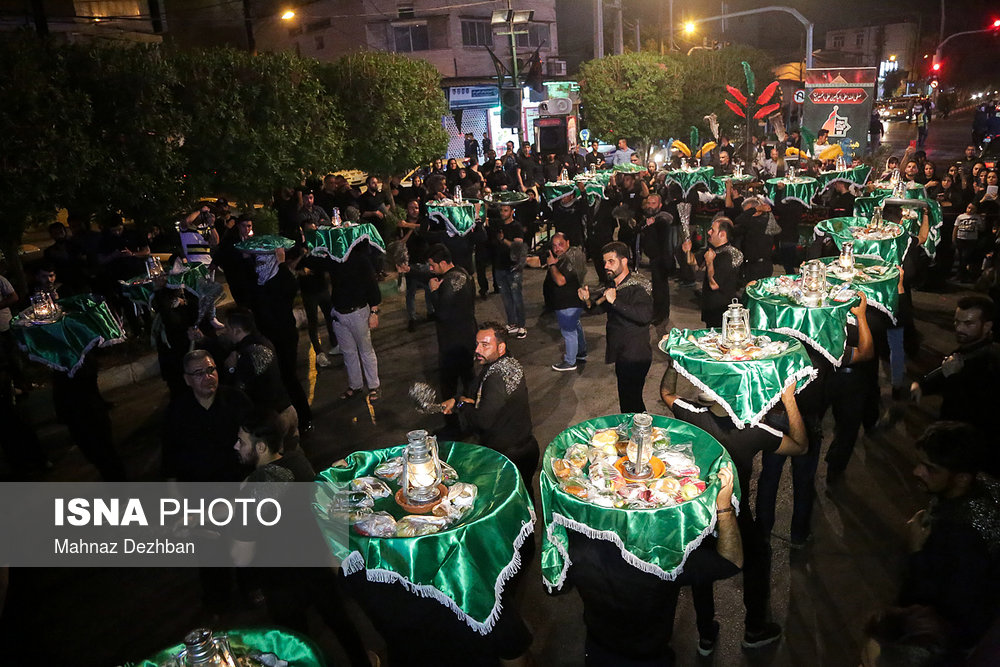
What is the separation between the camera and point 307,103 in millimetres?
12812

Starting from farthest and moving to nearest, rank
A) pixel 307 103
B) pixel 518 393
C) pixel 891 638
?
1. pixel 307 103
2. pixel 518 393
3. pixel 891 638

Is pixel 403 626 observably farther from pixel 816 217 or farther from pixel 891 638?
pixel 816 217

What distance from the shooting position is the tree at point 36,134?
27.2 feet

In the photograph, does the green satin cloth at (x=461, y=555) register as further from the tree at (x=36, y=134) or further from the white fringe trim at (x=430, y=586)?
the tree at (x=36, y=134)

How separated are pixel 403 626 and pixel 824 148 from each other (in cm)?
1558

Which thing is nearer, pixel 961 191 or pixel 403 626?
pixel 403 626

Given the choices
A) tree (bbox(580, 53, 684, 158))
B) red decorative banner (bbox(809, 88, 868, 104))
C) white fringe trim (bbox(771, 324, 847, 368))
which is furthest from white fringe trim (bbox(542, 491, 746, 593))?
tree (bbox(580, 53, 684, 158))

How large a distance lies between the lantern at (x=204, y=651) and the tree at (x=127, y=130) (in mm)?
8752

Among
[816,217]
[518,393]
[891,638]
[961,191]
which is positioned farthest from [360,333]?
[961,191]

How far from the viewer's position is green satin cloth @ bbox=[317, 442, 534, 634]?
9.51ft

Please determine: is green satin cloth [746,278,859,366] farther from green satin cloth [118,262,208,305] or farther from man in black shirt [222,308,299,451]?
green satin cloth [118,262,208,305]

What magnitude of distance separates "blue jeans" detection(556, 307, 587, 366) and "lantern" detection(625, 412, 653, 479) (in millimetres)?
4764

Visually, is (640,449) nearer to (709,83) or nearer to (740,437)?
(740,437)

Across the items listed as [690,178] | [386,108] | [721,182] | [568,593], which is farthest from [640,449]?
[386,108]
